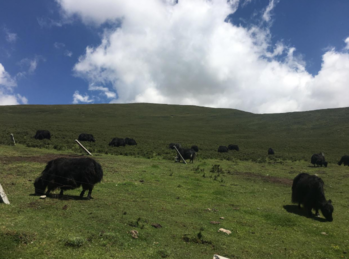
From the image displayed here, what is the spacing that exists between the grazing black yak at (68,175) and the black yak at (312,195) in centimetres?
969

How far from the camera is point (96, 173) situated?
1007 cm

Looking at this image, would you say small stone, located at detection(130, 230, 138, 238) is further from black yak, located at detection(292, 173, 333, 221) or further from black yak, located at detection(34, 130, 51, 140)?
black yak, located at detection(34, 130, 51, 140)

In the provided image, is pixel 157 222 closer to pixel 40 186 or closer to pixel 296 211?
pixel 40 186

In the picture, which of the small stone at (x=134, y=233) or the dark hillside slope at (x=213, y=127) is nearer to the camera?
the small stone at (x=134, y=233)

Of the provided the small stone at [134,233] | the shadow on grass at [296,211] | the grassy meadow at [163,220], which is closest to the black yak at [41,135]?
the grassy meadow at [163,220]

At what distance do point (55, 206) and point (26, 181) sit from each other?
14.8 feet

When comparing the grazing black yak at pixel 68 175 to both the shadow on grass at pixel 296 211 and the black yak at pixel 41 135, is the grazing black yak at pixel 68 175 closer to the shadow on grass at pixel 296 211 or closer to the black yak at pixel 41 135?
the shadow on grass at pixel 296 211

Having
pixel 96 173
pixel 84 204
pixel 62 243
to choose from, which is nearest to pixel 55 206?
pixel 84 204

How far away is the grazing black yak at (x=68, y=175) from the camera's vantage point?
9.65 meters

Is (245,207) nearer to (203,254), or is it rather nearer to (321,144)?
(203,254)

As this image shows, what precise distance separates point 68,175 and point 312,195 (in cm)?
1097

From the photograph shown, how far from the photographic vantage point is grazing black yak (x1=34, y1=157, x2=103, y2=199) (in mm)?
9648

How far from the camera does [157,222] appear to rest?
8305 mm

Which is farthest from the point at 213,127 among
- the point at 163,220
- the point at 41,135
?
the point at 163,220
